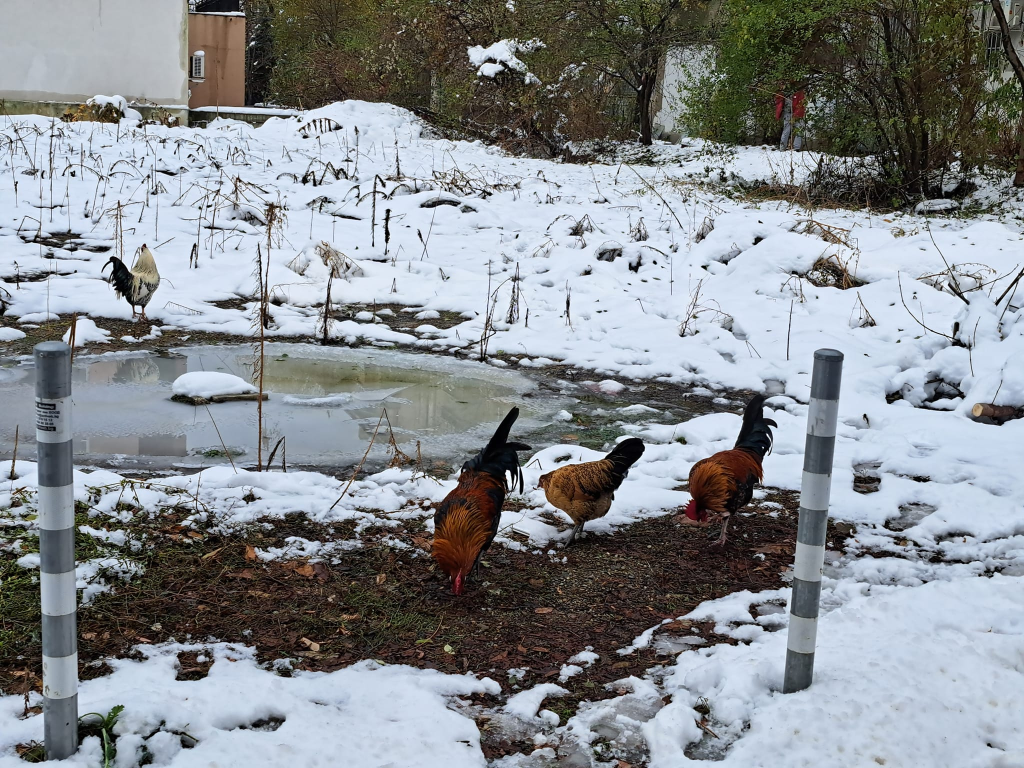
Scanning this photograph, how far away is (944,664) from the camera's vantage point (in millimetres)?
3367

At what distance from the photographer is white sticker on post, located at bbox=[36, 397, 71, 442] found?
93.4 inches

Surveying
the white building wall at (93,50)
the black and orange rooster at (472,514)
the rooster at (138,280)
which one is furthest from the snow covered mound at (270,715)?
the white building wall at (93,50)

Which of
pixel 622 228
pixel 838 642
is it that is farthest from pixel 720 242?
pixel 838 642

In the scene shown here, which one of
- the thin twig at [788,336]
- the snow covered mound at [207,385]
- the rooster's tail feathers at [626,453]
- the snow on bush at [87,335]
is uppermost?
the thin twig at [788,336]

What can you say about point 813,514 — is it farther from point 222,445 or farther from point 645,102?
point 645,102

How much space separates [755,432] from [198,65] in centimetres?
2949

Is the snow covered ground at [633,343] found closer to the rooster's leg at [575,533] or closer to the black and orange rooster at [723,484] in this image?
the rooster's leg at [575,533]

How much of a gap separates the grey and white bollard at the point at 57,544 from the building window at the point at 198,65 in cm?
3043

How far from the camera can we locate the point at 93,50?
21234mm

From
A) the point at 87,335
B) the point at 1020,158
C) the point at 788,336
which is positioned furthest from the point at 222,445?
the point at 1020,158

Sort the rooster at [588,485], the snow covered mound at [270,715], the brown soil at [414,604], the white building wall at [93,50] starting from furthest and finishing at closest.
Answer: the white building wall at [93,50] → the rooster at [588,485] → the brown soil at [414,604] → the snow covered mound at [270,715]

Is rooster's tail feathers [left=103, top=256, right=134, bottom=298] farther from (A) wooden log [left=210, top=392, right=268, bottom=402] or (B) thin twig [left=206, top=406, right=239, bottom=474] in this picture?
(B) thin twig [left=206, top=406, right=239, bottom=474]

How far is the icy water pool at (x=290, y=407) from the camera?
18.9ft

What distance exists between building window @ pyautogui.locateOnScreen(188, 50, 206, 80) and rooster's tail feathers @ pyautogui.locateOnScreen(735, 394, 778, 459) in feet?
95.0
